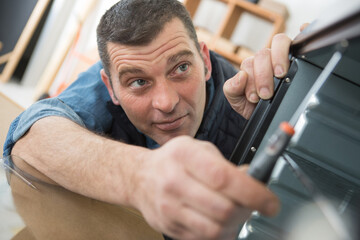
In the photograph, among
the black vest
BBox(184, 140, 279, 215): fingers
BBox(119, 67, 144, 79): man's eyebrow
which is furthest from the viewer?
the black vest

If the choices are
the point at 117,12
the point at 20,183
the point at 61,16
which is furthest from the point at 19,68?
the point at 20,183

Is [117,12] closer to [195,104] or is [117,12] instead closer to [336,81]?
[195,104]

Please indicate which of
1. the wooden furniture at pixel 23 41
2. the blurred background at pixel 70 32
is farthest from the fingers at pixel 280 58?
the wooden furniture at pixel 23 41

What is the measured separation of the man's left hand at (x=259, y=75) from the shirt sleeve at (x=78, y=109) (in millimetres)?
581

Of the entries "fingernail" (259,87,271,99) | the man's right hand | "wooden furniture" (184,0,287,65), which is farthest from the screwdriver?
"wooden furniture" (184,0,287,65)

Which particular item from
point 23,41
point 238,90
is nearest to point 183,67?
point 238,90

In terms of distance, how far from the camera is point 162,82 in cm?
106

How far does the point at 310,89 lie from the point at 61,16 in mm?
3863

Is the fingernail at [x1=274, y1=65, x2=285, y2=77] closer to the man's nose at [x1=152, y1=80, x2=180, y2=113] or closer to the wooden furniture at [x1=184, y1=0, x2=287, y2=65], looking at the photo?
the man's nose at [x1=152, y1=80, x2=180, y2=113]

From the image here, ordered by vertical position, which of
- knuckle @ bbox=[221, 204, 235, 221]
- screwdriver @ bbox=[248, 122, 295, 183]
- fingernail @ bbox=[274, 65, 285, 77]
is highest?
fingernail @ bbox=[274, 65, 285, 77]

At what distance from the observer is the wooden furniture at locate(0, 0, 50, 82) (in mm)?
3604

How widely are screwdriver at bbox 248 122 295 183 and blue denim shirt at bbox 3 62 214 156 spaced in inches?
33.5

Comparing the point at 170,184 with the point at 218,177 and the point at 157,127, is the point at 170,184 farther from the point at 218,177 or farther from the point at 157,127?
the point at 157,127

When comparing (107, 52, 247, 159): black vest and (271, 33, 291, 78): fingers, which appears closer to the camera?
(271, 33, 291, 78): fingers
